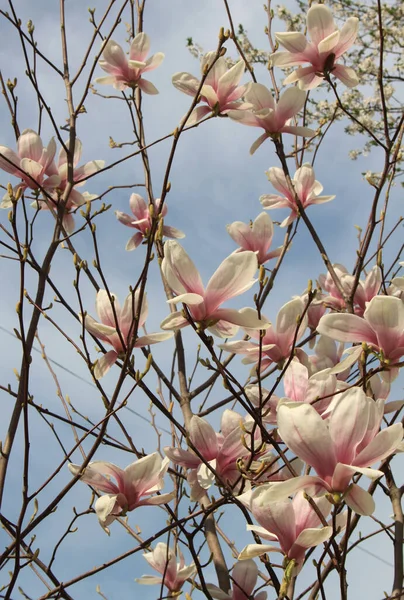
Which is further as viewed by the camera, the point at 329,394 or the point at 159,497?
the point at 159,497

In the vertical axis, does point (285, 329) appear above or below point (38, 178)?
below

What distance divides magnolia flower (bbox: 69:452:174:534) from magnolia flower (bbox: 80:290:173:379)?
200mm

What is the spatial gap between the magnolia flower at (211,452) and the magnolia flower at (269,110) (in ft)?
2.76

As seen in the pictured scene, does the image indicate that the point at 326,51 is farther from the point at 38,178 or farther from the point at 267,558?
the point at 267,558

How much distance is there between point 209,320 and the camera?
1.07 meters

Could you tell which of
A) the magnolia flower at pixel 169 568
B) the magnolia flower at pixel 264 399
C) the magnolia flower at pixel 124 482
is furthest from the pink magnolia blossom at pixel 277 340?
the magnolia flower at pixel 169 568

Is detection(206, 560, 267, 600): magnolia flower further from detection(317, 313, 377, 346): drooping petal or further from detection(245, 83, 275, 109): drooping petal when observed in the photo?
detection(245, 83, 275, 109): drooping petal

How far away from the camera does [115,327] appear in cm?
124

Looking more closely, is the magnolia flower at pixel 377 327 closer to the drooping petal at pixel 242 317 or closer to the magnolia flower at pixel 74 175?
the drooping petal at pixel 242 317

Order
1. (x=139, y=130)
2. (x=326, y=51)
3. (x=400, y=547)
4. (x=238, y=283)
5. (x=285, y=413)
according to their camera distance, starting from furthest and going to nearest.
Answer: (x=139, y=130) < (x=326, y=51) < (x=400, y=547) < (x=238, y=283) < (x=285, y=413)

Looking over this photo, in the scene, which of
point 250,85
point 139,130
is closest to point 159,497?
point 250,85

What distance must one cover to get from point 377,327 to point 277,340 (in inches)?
11.3

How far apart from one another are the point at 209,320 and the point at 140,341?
23 centimetres

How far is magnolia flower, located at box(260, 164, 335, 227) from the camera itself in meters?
1.71
